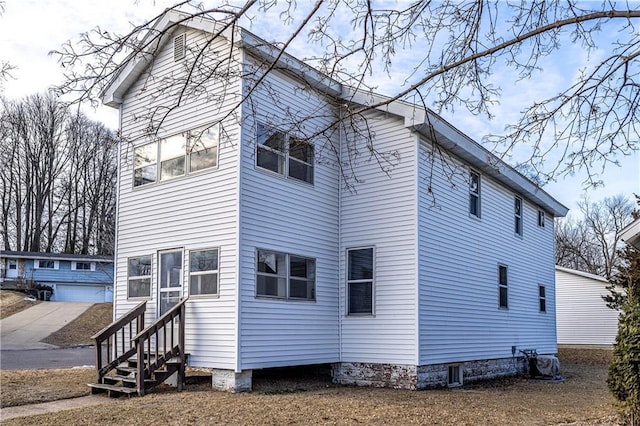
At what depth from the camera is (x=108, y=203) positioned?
1613 inches

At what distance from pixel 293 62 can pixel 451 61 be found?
6.27 metres

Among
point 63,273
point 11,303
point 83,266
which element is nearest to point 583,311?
point 11,303

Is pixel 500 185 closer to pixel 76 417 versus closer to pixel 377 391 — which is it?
pixel 377 391

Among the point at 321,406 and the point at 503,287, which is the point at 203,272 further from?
the point at 503,287

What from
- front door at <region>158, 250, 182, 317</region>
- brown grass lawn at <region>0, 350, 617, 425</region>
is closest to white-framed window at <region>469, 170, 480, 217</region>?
brown grass lawn at <region>0, 350, 617, 425</region>

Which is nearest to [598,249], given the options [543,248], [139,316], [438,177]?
[543,248]

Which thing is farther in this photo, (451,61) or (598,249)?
(598,249)

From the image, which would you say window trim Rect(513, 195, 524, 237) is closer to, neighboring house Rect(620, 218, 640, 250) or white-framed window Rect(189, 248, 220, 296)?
neighboring house Rect(620, 218, 640, 250)

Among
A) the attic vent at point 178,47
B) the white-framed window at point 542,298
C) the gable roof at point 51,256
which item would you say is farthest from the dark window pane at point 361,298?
the gable roof at point 51,256

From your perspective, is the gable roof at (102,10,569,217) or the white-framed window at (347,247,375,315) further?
the white-framed window at (347,247,375,315)

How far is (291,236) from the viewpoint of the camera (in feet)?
38.5

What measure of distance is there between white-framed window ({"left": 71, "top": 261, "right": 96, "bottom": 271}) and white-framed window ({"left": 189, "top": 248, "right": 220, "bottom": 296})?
103ft

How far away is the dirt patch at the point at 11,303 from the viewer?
2989 centimetres

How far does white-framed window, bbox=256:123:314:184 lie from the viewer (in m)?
11.4
